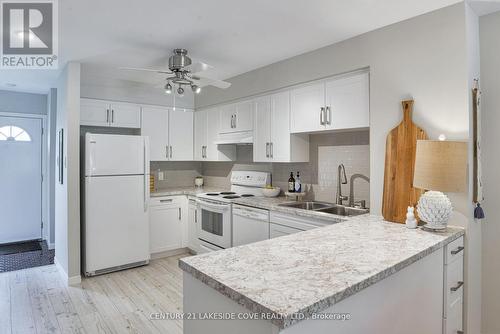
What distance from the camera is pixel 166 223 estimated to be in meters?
4.32

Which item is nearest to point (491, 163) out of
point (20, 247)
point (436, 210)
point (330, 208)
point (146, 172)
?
point (436, 210)

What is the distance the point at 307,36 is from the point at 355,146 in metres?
1.18

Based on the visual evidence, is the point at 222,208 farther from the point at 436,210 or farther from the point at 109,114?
the point at 436,210

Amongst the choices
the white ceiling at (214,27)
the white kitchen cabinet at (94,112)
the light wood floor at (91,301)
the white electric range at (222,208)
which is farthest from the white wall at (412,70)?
the white kitchen cabinet at (94,112)

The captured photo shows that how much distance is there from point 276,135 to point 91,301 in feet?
8.39

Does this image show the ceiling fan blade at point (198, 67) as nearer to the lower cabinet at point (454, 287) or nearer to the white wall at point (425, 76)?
the white wall at point (425, 76)

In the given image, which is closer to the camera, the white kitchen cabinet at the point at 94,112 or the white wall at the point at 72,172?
the white wall at the point at 72,172

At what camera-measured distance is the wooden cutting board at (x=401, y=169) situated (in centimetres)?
229

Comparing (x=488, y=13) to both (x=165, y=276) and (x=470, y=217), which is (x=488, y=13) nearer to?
(x=470, y=217)

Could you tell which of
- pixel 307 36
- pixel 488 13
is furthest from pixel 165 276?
pixel 488 13

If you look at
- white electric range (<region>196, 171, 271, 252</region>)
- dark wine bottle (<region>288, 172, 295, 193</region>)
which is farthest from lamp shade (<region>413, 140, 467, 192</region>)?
white electric range (<region>196, 171, 271, 252</region>)

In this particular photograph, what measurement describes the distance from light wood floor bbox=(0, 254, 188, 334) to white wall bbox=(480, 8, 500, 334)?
2388 mm

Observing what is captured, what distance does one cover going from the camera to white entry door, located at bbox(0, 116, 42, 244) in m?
4.83

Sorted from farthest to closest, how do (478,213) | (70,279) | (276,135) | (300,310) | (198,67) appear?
(276,135)
(70,279)
(198,67)
(478,213)
(300,310)
